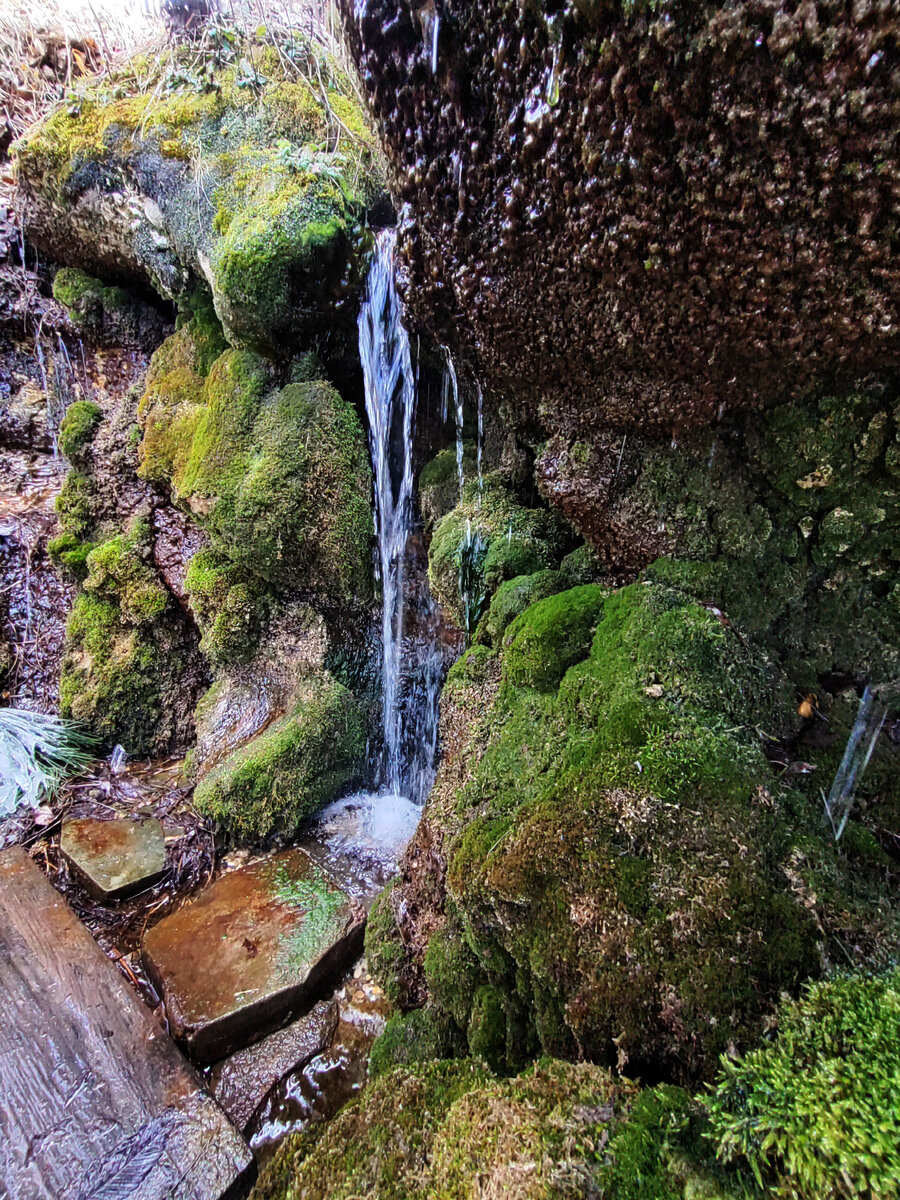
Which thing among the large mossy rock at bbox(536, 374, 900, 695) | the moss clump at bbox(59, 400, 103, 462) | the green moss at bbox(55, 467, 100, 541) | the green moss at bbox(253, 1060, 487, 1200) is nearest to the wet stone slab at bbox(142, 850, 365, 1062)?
the green moss at bbox(253, 1060, 487, 1200)

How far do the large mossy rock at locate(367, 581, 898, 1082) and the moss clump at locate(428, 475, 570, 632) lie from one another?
0.73 meters

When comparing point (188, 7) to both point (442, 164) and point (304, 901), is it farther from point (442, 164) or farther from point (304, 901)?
point (304, 901)

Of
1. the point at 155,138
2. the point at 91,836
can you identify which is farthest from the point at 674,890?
the point at 155,138

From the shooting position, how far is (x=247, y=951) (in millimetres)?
3160

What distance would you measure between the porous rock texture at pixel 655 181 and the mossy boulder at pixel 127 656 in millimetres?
4042

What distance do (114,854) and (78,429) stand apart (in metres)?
3.92

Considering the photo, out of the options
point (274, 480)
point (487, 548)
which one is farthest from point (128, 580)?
point (487, 548)

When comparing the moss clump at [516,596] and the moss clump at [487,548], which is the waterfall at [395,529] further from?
the moss clump at [516,596]

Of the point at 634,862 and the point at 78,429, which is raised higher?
the point at 78,429

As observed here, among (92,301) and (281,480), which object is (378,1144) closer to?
(281,480)

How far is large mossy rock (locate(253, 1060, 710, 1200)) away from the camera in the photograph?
117 cm

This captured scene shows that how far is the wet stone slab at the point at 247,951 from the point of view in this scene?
2.83m

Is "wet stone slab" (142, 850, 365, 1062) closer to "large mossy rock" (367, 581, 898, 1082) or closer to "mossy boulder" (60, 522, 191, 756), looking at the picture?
"large mossy rock" (367, 581, 898, 1082)

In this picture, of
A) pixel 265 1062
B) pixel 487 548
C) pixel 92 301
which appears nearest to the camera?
pixel 265 1062
